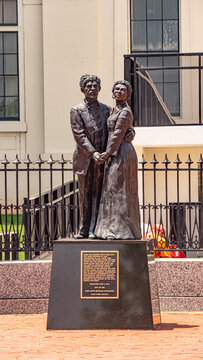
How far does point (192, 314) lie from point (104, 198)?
7.20 ft

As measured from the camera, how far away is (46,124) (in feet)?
72.5

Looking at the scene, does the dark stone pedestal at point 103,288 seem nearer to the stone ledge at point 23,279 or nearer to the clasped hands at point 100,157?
the clasped hands at point 100,157

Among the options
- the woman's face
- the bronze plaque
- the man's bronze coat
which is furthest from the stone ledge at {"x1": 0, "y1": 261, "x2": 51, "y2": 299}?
the woman's face

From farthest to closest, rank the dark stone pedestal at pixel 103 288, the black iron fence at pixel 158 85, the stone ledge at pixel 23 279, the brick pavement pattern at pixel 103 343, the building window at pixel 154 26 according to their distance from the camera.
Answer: the building window at pixel 154 26, the black iron fence at pixel 158 85, the stone ledge at pixel 23 279, the dark stone pedestal at pixel 103 288, the brick pavement pattern at pixel 103 343

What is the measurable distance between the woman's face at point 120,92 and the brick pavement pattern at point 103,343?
2.62 meters

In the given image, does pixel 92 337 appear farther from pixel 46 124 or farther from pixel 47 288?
pixel 46 124

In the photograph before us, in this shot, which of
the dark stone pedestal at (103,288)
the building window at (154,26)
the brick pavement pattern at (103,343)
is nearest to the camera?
the brick pavement pattern at (103,343)

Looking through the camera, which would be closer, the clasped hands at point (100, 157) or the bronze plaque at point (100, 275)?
the bronze plaque at point (100, 275)

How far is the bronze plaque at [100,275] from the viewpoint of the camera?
10359 mm

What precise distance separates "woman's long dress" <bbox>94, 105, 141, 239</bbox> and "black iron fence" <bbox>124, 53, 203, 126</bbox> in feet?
16.6

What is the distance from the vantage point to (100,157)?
10523 millimetres

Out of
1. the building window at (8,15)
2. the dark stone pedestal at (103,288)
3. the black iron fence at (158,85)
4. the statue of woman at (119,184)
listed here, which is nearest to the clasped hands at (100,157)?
the statue of woman at (119,184)

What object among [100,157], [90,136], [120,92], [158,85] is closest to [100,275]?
[100,157]

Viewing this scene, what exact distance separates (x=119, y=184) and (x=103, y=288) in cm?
117
